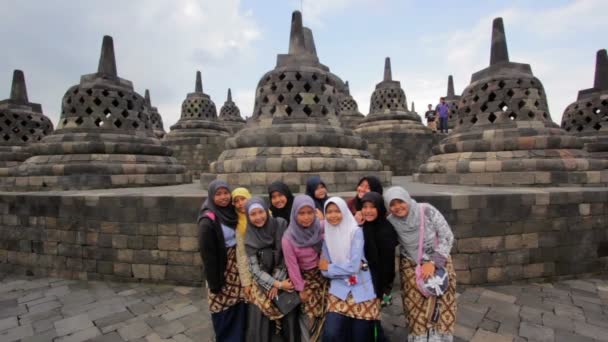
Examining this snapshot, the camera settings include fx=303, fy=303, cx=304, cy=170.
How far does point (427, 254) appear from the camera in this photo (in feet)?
8.27

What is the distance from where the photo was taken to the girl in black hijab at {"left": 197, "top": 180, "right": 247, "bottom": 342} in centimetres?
269

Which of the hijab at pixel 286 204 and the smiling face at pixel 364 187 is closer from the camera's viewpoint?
the hijab at pixel 286 204

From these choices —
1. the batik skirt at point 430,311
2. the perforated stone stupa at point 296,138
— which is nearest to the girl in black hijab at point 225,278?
the batik skirt at point 430,311

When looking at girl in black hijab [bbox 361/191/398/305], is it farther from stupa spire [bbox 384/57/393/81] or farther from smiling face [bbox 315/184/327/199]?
stupa spire [bbox 384/57/393/81]

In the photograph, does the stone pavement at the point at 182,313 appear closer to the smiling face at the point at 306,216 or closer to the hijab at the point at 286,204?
the hijab at the point at 286,204

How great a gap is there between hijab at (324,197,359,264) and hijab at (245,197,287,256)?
18.6 inches

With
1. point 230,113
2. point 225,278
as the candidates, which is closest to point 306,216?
point 225,278

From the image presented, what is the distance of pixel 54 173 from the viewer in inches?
284

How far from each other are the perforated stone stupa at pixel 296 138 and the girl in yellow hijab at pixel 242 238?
9.82 feet

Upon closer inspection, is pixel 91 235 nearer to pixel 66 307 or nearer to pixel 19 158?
pixel 66 307

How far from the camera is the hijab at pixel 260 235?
2613mm

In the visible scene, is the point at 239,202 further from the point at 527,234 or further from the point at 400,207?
the point at 527,234

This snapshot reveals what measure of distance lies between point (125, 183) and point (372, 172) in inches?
238

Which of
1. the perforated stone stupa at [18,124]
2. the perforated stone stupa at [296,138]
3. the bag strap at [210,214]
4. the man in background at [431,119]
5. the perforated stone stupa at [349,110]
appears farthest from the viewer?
the perforated stone stupa at [349,110]
